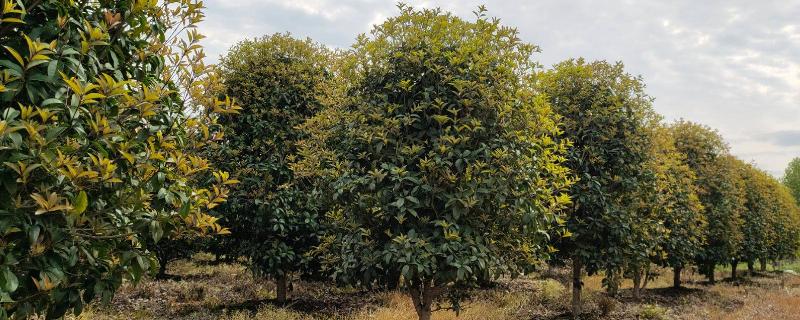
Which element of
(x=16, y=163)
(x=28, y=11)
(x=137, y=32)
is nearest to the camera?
(x=16, y=163)

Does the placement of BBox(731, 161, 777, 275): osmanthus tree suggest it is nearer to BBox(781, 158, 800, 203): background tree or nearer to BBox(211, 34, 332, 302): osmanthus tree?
BBox(211, 34, 332, 302): osmanthus tree

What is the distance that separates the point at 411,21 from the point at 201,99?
10.8 ft

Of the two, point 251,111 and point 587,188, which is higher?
point 251,111

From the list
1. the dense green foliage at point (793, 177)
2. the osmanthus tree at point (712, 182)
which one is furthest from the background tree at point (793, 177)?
the osmanthus tree at point (712, 182)

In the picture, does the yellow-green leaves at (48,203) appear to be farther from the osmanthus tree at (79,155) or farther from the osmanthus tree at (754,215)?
the osmanthus tree at (754,215)

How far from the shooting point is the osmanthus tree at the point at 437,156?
5.78 meters

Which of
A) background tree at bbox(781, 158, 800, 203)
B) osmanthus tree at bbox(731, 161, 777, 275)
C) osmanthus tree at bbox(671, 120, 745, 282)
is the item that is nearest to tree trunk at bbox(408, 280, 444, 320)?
osmanthus tree at bbox(671, 120, 745, 282)

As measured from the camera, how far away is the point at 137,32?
3.68 m

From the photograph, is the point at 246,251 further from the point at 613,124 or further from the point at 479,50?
the point at 613,124

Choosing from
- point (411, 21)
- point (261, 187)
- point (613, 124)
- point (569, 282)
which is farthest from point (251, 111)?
point (569, 282)

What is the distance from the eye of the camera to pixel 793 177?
229 ft

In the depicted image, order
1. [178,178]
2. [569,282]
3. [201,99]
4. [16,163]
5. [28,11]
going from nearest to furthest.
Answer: [16,163] < [28,11] < [178,178] < [201,99] < [569,282]

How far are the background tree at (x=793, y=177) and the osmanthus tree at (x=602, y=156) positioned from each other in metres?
69.7

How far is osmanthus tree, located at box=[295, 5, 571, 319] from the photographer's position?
19.0 ft
